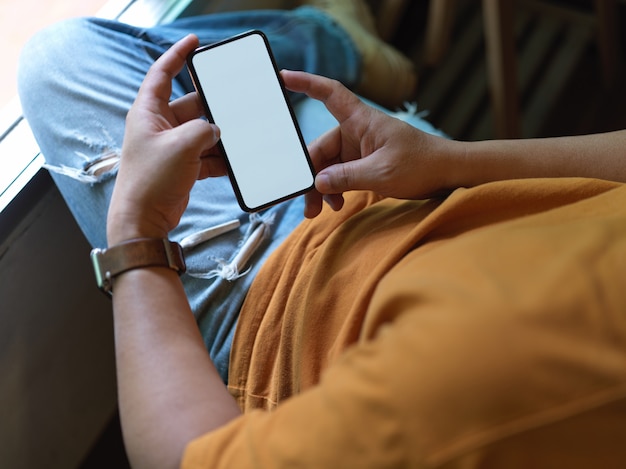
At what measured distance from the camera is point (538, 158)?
0.59 metres

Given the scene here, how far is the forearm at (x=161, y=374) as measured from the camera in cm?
42

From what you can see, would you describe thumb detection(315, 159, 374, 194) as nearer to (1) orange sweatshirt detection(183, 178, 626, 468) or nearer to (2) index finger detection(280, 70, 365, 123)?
(2) index finger detection(280, 70, 365, 123)

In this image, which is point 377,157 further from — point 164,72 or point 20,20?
point 20,20

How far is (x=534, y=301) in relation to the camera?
0.32 metres

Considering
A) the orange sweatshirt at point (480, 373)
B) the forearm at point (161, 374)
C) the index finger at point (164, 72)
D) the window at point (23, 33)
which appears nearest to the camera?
the orange sweatshirt at point (480, 373)

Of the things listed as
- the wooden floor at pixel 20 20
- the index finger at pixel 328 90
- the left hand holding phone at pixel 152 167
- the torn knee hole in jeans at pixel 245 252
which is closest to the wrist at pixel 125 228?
the left hand holding phone at pixel 152 167

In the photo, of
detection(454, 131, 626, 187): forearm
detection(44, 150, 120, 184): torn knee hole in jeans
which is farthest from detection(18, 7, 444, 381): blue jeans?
detection(454, 131, 626, 187): forearm

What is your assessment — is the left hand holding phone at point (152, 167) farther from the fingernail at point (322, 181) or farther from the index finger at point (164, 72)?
the fingernail at point (322, 181)

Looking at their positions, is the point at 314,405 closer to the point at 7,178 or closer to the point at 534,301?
the point at 534,301

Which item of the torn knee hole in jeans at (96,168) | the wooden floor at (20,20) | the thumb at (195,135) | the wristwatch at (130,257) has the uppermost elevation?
the wooden floor at (20,20)

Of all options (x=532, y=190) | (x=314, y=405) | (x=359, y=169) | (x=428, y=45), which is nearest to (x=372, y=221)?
(x=359, y=169)

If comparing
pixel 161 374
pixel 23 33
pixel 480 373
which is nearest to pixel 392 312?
pixel 480 373

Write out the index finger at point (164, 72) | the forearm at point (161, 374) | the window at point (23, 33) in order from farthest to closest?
the window at point (23, 33)
the index finger at point (164, 72)
the forearm at point (161, 374)

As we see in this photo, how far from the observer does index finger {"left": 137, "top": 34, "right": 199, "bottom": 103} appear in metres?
0.54
